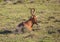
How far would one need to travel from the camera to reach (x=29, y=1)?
890 inches

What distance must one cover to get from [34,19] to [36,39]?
5.35 ft

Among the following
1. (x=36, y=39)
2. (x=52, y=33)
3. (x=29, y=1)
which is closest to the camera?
(x=36, y=39)

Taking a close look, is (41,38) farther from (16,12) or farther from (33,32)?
(16,12)

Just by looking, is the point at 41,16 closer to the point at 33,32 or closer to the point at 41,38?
the point at 33,32

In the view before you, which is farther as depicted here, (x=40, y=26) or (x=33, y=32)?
(x=40, y=26)

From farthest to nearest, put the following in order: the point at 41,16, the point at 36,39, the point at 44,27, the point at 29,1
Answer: the point at 29,1, the point at 41,16, the point at 44,27, the point at 36,39

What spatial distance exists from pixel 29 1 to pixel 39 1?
84 centimetres

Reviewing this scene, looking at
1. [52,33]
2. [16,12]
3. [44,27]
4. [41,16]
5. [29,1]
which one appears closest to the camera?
[52,33]

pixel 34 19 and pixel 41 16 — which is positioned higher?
pixel 34 19

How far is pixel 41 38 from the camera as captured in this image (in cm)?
1035

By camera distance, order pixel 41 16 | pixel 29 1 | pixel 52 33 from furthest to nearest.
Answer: pixel 29 1 → pixel 41 16 → pixel 52 33

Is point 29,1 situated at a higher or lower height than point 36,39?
lower

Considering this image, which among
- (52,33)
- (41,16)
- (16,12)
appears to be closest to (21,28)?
(52,33)

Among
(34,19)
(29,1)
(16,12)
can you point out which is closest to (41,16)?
(16,12)
